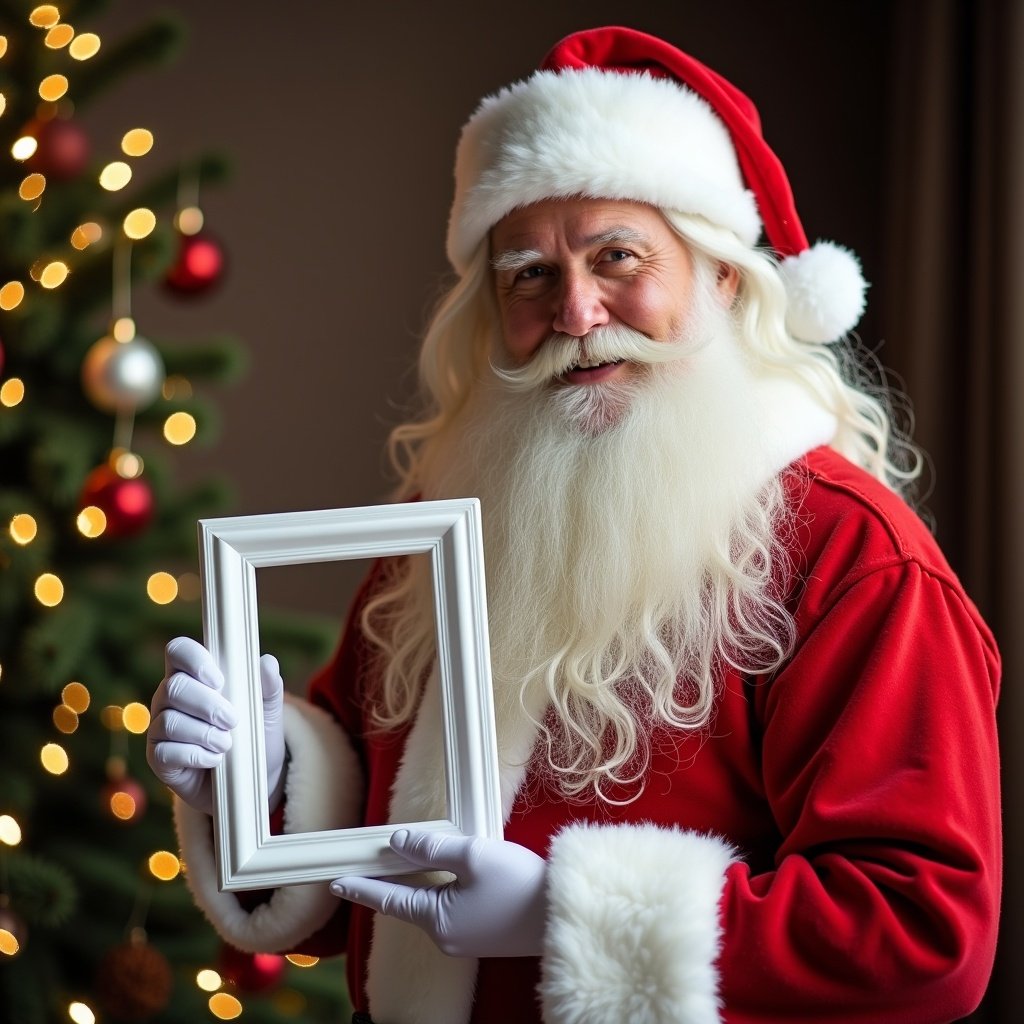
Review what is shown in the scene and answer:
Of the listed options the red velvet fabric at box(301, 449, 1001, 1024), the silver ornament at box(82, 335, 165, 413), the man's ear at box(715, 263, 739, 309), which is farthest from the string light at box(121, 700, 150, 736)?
the man's ear at box(715, 263, 739, 309)

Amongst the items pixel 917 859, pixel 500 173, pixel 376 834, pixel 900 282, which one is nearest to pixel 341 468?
pixel 900 282

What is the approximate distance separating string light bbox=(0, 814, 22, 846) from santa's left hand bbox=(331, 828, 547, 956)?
50.1 inches

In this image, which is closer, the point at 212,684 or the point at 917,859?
the point at 917,859

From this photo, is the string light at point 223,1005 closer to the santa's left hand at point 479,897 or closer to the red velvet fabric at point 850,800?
the red velvet fabric at point 850,800

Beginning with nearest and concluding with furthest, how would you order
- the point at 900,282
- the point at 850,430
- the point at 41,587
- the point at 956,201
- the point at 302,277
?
the point at 850,430 → the point at 41,587 → the point at 956,201 → the point at 900,282 → the point at 302,277

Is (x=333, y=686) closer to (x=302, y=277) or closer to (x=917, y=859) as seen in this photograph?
(x=917, y=859)

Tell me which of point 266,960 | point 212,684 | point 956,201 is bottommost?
point 266,960

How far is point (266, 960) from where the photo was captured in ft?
7.77

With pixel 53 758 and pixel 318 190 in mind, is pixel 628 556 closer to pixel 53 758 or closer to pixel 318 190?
pixel 53 758

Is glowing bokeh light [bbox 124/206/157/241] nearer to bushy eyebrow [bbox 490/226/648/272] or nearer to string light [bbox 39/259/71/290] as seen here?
string light [bbox 39/259/71/290]

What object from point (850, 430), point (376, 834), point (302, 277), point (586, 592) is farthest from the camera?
point (302, 277)

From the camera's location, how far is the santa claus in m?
1.19

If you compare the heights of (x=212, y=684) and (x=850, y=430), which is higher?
(x=850, y=430)

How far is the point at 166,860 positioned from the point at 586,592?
1356 millimetres
